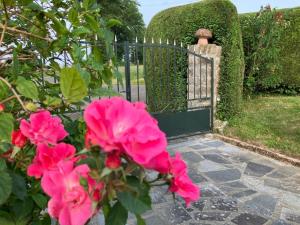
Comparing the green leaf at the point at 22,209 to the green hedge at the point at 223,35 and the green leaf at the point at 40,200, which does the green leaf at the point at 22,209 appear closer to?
the green leaf at the point at 40,200

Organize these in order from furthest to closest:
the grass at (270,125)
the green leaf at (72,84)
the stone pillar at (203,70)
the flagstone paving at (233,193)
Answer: the stone pillar at (203,70) < the grass at (270,125) < the flagstone paving at (233,193) < the green leaf at (72,84)

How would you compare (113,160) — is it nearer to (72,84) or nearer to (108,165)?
(108,165)

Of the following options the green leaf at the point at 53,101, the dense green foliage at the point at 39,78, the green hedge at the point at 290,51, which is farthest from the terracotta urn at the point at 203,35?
the green leaf at the point at 53,101

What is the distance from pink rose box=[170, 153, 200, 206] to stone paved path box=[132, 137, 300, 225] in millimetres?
2259

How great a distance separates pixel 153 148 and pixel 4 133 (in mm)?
372

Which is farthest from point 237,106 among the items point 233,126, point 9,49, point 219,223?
point 9,49

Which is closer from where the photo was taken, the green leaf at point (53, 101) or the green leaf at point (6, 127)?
the green leaf at point (6, 127)

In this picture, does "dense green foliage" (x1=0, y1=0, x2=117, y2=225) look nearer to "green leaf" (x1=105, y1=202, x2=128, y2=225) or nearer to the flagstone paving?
"green leaf" (x1=105, y1=202, x2=128, y2=225)

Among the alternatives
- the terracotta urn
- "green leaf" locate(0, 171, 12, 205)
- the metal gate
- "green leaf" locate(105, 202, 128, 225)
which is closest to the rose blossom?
"green leaf" locate(105, 202, 128, 225)

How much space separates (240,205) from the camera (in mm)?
3330

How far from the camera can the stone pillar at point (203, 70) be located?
20.0ft

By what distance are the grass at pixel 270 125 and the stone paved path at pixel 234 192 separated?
41cm

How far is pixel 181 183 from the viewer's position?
576 mm

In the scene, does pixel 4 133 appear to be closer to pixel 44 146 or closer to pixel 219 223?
pixel 44 146
